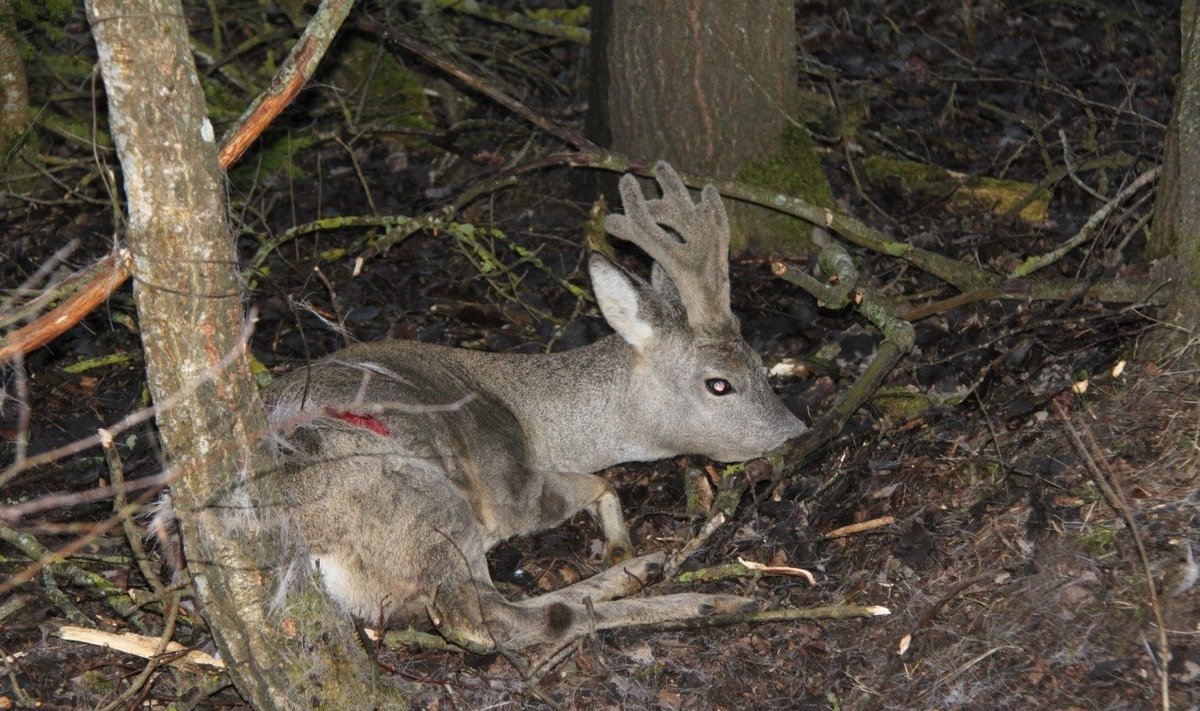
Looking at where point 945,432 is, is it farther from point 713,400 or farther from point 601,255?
point 601,255

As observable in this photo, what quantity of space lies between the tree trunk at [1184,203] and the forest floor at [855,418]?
16cm

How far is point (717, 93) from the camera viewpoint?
7359 millimetres

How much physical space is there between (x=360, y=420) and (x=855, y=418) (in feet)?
7.41

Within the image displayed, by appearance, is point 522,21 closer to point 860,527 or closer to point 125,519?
point 860,527

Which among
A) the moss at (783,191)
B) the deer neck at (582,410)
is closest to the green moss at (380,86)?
the moss at (783,191)

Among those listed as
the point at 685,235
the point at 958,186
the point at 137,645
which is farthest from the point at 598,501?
the point at 958,186

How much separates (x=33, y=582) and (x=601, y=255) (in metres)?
2.76

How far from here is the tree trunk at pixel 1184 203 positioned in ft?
17.0

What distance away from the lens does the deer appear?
5.01 m

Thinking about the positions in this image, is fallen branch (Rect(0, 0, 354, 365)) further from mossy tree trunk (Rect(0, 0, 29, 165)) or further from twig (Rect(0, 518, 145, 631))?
mossy tree trunk (Rect(0, 0, 29, 165))

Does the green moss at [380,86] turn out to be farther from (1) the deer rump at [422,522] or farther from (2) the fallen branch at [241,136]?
(2) the fallen branch at [241,136]

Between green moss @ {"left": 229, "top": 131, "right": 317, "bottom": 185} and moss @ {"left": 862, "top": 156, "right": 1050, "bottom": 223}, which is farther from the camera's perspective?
green moss @ {"left": 229, "top": 131, "right": 317, "bottom": 185}

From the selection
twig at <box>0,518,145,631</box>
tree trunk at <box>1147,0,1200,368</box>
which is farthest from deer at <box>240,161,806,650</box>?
tree trunk at <box>1147,0,1200,368</box>

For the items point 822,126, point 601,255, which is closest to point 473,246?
point 601,255
